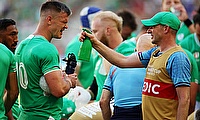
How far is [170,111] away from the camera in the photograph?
580cm

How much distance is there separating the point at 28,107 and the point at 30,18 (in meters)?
14.9

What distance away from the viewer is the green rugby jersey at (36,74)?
5617 mm

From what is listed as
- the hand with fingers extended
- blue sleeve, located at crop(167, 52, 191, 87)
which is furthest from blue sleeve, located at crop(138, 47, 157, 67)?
the hand with fingers extended

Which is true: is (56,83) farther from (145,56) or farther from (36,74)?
(145,56)

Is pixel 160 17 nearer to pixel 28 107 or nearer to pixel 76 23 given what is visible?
pixel 28 107

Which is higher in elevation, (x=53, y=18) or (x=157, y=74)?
(x=53, y=18)

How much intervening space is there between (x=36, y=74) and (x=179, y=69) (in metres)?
1.34

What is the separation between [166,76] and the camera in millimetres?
5750

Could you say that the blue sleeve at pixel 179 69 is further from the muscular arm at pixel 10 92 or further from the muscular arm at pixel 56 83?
the muscular arm at pixel 10 92

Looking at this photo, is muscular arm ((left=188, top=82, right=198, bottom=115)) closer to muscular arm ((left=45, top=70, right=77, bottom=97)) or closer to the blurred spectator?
the blurred spectator

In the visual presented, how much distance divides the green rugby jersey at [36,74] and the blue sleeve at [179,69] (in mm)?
1062

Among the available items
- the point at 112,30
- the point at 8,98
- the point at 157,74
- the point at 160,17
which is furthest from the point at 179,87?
the point at 112,30

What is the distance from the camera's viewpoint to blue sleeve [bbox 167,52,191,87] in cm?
564

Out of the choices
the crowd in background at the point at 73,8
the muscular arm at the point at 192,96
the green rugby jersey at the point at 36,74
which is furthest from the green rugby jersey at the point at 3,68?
the crowd in background at the point at 73,8
